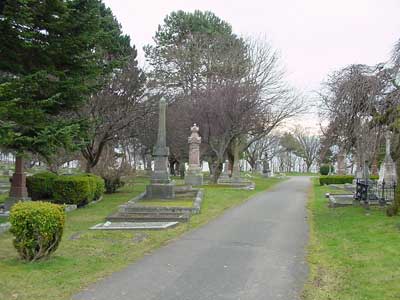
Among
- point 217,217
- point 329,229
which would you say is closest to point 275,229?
point 329,229

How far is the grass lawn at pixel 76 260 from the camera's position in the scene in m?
6.08

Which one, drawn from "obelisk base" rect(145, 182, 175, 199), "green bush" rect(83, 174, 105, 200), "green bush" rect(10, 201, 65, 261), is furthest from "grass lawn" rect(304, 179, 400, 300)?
"green bush" rect(83, 174, 105, 200)

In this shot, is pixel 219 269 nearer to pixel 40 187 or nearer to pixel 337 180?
pixel 40 187

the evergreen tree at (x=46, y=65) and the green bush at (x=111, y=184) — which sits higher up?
the evergreen tree at (x=46, y=65)

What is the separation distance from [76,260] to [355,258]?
16.0 feet

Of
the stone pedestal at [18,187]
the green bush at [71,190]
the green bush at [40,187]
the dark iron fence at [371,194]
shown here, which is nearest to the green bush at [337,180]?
the dark iron fence at [371,194]

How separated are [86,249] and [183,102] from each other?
2660 cm

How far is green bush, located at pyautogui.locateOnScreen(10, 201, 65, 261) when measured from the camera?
24.0 ft

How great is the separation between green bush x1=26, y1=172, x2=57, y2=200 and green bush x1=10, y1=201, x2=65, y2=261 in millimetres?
10610

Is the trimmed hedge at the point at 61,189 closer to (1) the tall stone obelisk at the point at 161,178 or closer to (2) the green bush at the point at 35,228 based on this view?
(1) the tall stone obelisk at the point at 161,178

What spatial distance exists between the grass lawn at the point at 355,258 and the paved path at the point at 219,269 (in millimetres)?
297

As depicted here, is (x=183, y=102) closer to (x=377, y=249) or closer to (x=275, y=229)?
(x=275, y=229)

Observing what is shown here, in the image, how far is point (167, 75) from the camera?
3972 centimetres

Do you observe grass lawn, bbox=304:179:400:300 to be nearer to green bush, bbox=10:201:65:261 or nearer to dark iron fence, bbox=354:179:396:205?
dark iron fence, bbox=354:179:396:205
